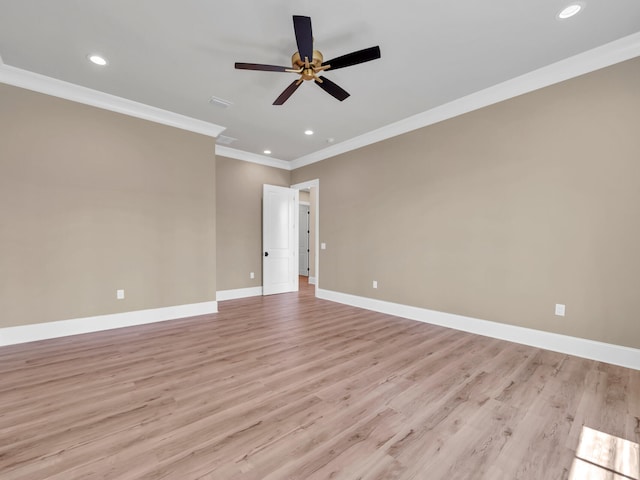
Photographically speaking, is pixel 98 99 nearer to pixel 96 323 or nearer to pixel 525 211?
pixel 96 323

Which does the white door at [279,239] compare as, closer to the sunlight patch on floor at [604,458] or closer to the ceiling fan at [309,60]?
the ceiling fan at [309,60]

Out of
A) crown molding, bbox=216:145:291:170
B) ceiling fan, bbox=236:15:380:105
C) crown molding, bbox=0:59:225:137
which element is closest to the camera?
ceiling fan, bbox=236:15:380:105

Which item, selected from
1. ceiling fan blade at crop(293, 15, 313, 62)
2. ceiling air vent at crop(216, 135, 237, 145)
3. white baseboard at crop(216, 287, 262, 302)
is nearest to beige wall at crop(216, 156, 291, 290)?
white baseboard at crop(216, 287, 262, 302)

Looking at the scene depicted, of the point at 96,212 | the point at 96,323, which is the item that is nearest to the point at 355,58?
the point at 96,212

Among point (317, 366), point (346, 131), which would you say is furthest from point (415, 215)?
→ point (317, 366)

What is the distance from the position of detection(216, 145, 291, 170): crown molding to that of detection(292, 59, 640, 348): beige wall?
2444 millimetres

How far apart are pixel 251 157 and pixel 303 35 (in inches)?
159

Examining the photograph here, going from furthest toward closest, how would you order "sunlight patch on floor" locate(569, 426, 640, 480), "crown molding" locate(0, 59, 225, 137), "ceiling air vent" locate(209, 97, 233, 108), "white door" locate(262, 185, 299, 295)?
"white door" locate(262, 185, 299, 295) → "ceiling air vent" locate(209, 97, 233, 108) → "crown molding" locate(0, 59, 225, 137) → "sunlight patch on floor" locate(569, 426, 640, 480)

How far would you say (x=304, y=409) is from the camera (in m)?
1.93

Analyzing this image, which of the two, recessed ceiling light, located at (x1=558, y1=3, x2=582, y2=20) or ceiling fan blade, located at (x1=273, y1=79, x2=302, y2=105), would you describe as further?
ceiling fan blade, located at (x1=273, y1=79, x2=302, y2=105)

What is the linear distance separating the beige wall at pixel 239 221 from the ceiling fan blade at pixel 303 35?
370cm

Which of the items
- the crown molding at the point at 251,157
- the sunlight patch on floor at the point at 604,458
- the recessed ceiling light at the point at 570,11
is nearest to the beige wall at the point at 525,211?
the recessed ceiling light at the point at 570,11

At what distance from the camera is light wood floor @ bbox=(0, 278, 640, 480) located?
1451 millimetres

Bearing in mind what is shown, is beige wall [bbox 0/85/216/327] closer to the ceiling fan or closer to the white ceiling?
the white ceiling
